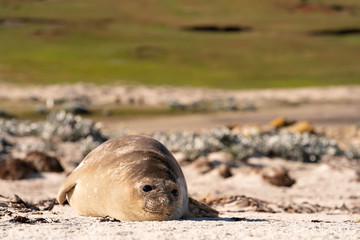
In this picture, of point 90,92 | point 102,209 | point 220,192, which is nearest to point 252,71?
point 90,92

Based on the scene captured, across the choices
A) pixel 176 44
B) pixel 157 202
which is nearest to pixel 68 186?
pixel 157 202

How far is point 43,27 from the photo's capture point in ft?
173

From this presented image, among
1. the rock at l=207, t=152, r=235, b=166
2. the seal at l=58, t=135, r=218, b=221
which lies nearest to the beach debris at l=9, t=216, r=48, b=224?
the seal at l=58, t=135, r=218, b=221

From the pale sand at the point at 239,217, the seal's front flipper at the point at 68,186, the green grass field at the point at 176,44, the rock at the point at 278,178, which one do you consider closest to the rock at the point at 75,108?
the green grass field at the point at 176,44

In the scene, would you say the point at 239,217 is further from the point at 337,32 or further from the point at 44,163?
the point at 337,32

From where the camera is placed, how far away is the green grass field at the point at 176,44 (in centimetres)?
3616

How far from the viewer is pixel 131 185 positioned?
5945 millimetres

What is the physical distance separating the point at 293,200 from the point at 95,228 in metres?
4.92

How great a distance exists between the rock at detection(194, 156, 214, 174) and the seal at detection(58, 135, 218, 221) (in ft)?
14.8

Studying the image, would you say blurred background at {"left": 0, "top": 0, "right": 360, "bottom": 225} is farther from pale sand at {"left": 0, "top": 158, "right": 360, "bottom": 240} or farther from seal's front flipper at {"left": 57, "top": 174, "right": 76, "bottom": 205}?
seal's front flipper at {"left": 57, "top": 174, "right": 76, "bottom": 205}

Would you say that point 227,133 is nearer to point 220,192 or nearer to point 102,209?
point 220,192

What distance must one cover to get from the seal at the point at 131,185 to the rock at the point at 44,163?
3.90 m

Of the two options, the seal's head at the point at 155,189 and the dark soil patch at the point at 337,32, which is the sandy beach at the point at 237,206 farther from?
the dark soil patch at the point at 337,32

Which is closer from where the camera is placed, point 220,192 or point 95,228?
point 95,228
